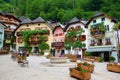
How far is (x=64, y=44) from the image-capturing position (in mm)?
53438

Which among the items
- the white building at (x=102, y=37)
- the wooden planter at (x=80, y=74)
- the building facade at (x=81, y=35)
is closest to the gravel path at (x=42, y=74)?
the wooden planter at (x=80, y=74)

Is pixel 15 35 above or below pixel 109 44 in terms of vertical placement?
above

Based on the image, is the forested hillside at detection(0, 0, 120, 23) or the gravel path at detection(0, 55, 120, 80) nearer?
the gravel path at detection(0, 55, 120, 80)

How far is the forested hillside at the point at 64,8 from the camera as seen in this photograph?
6043cm

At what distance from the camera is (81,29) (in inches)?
1880

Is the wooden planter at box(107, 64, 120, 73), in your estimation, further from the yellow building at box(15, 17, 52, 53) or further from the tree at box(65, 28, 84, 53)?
the yellow building at box(15, 17, 52, 53)

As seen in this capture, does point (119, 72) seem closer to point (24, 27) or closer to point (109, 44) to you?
point (109, 44)

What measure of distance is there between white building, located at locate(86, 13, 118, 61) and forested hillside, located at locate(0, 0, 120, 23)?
13898mm

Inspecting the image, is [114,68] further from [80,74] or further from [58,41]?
[58,41]

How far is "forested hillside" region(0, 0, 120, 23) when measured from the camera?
6043 cm

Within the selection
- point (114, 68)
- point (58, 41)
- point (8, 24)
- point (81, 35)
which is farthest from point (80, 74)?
point (8, 24)

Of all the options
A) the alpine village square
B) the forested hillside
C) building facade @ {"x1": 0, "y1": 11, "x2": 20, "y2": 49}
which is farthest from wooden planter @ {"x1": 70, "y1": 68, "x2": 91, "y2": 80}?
building facade @ {"x1": 0, "y1": 11, "x2": 20, "y2": 49}

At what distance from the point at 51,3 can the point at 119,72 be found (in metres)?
58.8

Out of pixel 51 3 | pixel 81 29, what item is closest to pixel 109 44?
pixel 81 29
